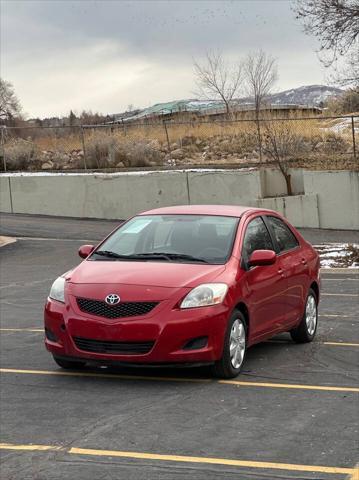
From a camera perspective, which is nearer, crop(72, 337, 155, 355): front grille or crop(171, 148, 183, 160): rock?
crop(72, 337, 155, 355): front grille

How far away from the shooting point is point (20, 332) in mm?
9969

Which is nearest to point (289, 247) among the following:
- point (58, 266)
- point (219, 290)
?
point (219, 290)

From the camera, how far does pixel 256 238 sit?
819cm

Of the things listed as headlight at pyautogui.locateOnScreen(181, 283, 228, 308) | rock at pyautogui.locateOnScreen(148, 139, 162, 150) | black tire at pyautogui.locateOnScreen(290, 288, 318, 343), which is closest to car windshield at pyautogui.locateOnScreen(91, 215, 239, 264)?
headlight at pyautogui.locateOnScreen(181, 283, 228, 308)

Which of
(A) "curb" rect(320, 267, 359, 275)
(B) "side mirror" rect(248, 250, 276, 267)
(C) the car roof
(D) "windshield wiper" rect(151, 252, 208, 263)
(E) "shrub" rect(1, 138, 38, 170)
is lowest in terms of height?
(A) "curb" rect(320, 267, 359, 275)

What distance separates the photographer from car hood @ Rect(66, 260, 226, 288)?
6.95m

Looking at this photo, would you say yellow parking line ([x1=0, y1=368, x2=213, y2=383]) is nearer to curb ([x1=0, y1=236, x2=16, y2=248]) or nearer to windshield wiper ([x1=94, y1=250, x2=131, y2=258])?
windshield wiper ([x1=94, y1=250, x2=131, y2=258])

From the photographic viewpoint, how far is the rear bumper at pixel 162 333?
6672mm

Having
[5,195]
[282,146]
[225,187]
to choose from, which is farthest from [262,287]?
[5,195]

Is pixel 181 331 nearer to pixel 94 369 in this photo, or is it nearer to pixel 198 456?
pixel 94 369

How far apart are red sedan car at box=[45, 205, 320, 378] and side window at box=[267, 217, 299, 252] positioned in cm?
4

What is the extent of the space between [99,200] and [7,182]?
470cm

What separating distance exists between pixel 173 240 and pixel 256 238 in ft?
3.06

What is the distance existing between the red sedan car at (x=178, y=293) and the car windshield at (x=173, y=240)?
11 mm
